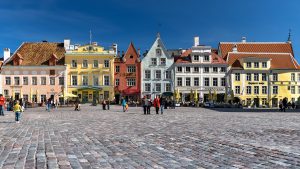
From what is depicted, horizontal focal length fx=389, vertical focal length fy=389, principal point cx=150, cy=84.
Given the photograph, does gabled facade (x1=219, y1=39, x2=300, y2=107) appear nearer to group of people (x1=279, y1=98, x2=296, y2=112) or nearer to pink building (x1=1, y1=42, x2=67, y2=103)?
group of people (x1=279, y1=98, x2=296, y2=112)

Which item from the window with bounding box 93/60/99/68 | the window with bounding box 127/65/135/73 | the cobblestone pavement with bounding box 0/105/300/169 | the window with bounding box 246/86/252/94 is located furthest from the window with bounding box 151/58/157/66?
the cobblestone pavement with bounding box 0/105/300/169

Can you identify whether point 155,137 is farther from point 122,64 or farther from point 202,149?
point 122,64

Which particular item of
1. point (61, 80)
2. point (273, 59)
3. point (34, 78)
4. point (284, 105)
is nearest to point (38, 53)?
point (34, 78)

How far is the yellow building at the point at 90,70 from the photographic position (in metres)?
61.8

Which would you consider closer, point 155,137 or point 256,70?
point 155,137

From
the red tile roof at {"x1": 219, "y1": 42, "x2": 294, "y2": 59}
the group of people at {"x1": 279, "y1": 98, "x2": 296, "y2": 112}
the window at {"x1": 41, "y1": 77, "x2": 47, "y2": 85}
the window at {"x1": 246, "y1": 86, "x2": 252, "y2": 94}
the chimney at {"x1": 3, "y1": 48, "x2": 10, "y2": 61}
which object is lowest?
the group of people at {"x1": 279, "y1": 98, "x2": 296, "y2": 112}

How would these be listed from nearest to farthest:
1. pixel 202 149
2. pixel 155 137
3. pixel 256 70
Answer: pixel 202 149
pixel 155 137
pixel 256 70

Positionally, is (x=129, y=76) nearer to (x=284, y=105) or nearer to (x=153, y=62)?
(x=153, y=62)

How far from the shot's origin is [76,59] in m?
62.0

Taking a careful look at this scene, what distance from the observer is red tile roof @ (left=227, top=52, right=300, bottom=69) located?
60938 mm

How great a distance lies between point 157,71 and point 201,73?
6939mm

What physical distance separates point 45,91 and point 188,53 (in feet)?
76.9

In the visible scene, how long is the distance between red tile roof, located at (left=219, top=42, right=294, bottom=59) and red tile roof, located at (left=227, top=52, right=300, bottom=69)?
2242mm

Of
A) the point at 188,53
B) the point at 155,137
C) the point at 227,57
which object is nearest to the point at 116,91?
the point at 188,53
